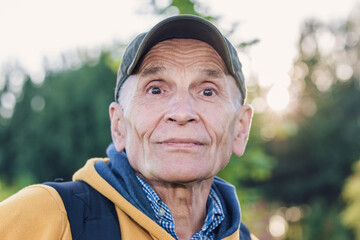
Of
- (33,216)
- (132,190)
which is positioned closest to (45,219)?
(33,216)

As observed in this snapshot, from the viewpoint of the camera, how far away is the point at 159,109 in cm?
187

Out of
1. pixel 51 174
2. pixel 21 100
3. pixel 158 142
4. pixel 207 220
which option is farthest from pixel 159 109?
pixel 21 100

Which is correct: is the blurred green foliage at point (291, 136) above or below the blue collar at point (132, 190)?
above

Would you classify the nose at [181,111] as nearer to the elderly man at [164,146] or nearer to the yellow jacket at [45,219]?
the elderly man at [164,146]

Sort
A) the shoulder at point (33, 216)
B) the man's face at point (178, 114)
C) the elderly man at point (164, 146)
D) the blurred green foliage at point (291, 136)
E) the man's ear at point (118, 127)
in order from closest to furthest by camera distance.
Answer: the shoulder at point (33, 216) → the elderly man at point (164, 146) → the man's face at point (178, 114) → the man's ear at point (118, 127) → the blurred green foliage at point (291, 136)

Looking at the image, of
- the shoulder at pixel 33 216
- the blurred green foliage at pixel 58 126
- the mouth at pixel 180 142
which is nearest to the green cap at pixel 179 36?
the mouth at pixel 180 142

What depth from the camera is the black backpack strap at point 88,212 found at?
1596 millimetres

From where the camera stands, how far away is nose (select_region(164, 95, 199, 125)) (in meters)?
1.79

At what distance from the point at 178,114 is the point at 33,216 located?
70 centimetres

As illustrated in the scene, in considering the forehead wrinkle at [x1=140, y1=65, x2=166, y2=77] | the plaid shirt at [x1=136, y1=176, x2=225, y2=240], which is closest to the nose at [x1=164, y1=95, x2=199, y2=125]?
the forehead wrinkle at [x1=140, y1=65, x2=166, y2=77]

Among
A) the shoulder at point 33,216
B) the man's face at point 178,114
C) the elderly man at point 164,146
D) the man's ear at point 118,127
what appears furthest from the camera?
the man's ear at point 118,127

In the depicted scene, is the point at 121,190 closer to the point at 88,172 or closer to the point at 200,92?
the point at 88,172

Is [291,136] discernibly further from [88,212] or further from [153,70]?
[88,212]

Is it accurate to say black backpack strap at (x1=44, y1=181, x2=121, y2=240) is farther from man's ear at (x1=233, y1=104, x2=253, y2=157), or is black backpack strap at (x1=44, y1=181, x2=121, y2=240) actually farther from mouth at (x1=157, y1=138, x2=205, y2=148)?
man's ear at (x1=233, y1=104, x2=253, y2=157)
